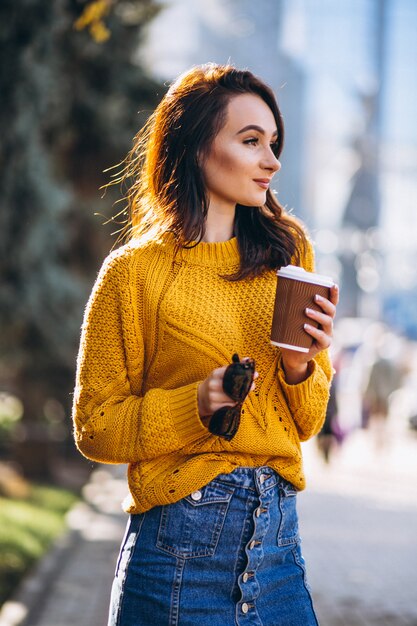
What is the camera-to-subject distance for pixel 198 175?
8.85 ft

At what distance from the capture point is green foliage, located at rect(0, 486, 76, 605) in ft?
24.2

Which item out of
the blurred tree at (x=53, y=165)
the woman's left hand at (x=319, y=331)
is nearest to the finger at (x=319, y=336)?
the woman's left hand at (x=319, y=331)

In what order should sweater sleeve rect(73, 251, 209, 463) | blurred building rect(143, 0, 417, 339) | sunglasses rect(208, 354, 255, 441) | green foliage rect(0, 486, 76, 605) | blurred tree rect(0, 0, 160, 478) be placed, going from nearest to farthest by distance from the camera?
sunglasses rect(208, 354, 255, 441) → sweater sleeve rect(73, 251, 209, 463) → green foliage rect(0, 486, 76, 605) → blurred tree rect(0, 0, 160, 478) → blurred building rect(143, 0, 417, 339)

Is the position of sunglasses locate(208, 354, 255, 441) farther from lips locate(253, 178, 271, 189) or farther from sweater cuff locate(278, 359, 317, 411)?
lips locate(253, 178, 271, 189)

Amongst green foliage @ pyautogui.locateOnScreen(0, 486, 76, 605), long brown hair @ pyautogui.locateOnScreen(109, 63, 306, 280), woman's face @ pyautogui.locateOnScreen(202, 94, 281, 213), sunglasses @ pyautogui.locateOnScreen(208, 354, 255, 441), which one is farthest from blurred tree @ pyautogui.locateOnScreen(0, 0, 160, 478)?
sunglasses @ pyautogui.locateOnScreen(208, 354, 255, 441)

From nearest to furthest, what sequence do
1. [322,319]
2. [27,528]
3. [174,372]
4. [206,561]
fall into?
1. [322,319]
2. [206,561]
3. [174,372]
4. [27,528]

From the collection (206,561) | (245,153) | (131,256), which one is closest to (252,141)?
(245,153)

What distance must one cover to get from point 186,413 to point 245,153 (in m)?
0.66

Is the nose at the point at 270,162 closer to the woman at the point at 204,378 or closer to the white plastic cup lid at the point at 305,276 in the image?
the woman at the point at 204,378

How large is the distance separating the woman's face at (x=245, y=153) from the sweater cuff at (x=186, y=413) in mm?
525

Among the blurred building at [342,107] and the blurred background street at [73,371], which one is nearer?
the blurred background street at [73,371]

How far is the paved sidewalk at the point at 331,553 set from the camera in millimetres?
6516

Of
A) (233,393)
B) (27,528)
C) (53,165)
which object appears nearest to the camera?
(233,393)

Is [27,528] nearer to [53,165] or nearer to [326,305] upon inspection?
[53,165]
